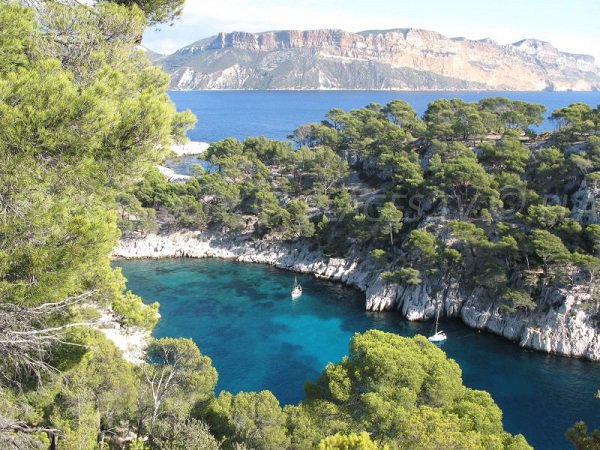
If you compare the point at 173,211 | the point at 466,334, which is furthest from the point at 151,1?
the point at 173,211

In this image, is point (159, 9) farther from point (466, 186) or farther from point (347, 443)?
point (466, 186)

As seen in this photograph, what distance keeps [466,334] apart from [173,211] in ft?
93.8

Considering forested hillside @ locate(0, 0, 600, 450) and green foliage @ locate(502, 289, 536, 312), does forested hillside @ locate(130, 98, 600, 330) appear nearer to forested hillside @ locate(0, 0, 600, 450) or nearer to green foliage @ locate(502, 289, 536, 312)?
green foliage @ locate(502, 289, 536, 312)

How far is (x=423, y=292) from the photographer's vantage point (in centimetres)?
3369

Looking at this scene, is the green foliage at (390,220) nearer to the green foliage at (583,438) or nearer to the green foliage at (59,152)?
the green foliage at (583,438)

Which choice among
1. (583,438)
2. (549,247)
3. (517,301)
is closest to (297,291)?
(517,301)

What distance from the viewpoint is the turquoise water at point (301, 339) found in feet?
78.9

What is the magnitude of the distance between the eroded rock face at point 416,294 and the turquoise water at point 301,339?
2.63 feet

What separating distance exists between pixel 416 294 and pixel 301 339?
28.9ft

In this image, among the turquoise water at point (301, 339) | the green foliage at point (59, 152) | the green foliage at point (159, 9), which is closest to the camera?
the green foliage at point (59, 152)

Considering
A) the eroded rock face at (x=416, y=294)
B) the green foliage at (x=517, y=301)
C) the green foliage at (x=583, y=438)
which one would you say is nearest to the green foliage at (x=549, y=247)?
the eroded rock face at (x=416, y=294)

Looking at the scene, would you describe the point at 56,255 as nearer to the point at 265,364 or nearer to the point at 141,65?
the point at 141,65

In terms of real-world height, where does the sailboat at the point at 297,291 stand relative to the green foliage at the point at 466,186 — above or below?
below

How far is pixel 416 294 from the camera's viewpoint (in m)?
33.9
